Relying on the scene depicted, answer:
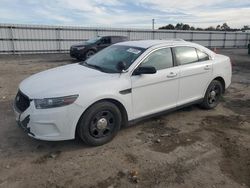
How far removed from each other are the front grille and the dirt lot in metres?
0.64

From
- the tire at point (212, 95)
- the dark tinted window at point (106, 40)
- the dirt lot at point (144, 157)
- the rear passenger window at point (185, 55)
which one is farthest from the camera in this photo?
the dark tinted window at point (106, 40)

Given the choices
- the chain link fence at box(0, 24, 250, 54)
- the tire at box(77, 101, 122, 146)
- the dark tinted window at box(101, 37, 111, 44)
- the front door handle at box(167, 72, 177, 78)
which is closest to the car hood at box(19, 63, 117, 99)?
the tire at box(77, 101, 122, 146)

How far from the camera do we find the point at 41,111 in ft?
11.3

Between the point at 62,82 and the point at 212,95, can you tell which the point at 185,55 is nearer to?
the point at 212,95

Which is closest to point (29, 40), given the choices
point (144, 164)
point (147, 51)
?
point (147, 51)

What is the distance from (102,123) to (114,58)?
1379mm

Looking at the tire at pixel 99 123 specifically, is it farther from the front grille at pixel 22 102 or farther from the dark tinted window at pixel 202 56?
the dark tinted window at pixel 202 56

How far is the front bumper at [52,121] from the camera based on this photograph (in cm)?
345

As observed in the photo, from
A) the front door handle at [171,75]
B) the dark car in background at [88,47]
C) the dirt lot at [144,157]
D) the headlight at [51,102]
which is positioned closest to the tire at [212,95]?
the dirt lot at [144,157]

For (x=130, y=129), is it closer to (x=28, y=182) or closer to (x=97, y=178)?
(x=97, y=178)

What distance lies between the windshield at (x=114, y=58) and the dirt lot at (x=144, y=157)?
124 cm

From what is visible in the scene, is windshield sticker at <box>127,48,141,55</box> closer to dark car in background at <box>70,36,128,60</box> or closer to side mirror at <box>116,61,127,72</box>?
side mirror at <box>116,61,127,72</box>

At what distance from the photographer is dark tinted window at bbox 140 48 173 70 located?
4.44 meters

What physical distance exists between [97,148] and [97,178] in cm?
80
